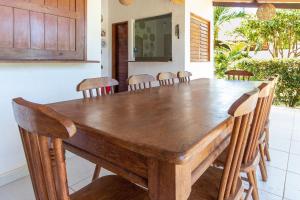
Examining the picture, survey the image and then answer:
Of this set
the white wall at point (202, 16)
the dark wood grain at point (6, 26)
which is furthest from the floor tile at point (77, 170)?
the white wall at point (202, 16)

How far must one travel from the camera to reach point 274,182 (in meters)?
2.12

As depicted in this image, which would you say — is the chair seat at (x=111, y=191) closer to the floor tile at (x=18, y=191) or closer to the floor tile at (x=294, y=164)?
the floor tile at (x=18, y=191)

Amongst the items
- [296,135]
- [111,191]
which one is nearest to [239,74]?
[296,135]

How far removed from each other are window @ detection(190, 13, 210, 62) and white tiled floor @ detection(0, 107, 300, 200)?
2386 millimetres

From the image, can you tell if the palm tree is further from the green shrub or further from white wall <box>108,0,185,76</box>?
white wall <box>108,0,185,76</box>

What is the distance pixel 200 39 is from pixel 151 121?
465cm

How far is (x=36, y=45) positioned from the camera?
7.41 feet

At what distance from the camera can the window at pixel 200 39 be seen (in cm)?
500

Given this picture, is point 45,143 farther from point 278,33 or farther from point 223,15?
point 278,33

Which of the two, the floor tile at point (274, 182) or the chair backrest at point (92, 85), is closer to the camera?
the chair backrest at point (92, 85)

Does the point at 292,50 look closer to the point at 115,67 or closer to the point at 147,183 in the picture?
the point at 115,67

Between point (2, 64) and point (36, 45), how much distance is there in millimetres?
345

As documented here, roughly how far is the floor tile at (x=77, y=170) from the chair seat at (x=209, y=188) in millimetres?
1299

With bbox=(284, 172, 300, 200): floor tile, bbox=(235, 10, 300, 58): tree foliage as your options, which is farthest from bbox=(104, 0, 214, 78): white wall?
bbox=(284, 172, 300, 200): floor tile
